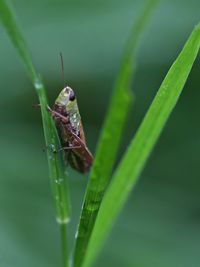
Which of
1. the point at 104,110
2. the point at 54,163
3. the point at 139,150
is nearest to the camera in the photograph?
the point at 139,150

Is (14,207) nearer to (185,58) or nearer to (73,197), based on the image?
(73,197)

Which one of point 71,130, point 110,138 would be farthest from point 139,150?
point 71,130

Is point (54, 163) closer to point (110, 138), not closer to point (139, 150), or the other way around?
point (139, 150)

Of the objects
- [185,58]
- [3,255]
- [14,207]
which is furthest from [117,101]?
[14,207]

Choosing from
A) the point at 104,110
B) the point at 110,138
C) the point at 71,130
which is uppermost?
the point at 110,138

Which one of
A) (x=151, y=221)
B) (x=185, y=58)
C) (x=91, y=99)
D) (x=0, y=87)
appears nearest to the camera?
(x=185, y=58)

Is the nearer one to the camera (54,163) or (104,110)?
(54,163)

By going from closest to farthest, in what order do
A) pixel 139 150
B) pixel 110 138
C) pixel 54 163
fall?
pixel 110 138, pixel 139 150, pixel 54 163
